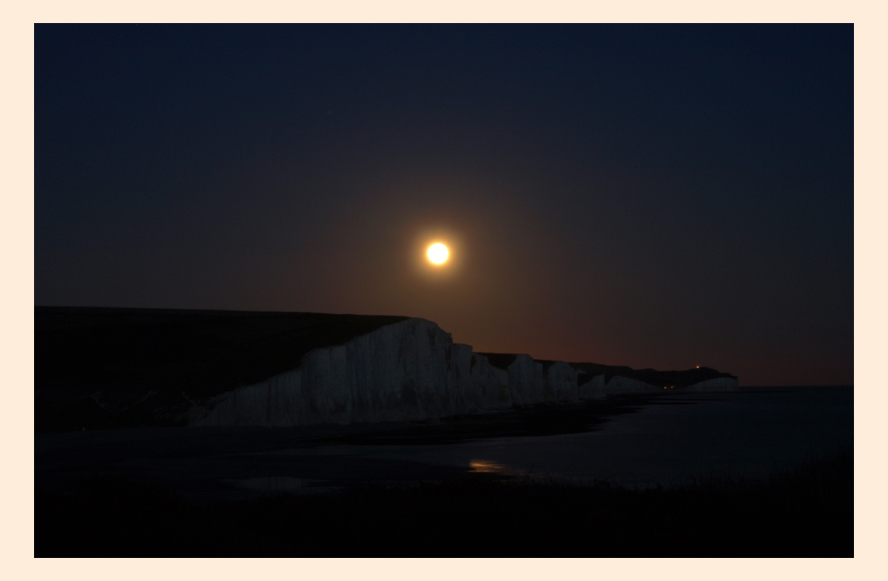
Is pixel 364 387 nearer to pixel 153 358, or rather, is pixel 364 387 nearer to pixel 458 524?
pixel 153 358

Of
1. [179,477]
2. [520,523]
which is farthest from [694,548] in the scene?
[179,477]

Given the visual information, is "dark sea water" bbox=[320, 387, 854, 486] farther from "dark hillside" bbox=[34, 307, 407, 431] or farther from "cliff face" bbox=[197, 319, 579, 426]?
"dark hillside" bbox=[34, 307, 407, 431]

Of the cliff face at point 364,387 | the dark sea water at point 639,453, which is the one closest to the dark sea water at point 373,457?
the dark sea water at point 639,453

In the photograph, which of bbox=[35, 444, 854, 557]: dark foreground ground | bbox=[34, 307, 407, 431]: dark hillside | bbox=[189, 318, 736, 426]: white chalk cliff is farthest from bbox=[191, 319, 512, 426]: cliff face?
bbox=[35, 444, 854, 557]: dark foreground ground

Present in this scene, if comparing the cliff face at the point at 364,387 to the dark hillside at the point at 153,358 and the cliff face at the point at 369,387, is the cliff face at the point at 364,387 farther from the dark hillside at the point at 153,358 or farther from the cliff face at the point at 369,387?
the dark hillside at the point at 153,358

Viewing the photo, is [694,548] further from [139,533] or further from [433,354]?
[433,354]

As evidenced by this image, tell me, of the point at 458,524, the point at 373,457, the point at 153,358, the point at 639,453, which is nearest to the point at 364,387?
the point at 153,358
